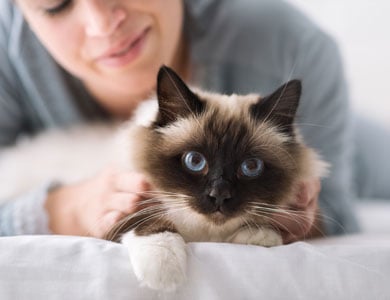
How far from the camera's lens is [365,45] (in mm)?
2262

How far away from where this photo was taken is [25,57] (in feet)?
5.06

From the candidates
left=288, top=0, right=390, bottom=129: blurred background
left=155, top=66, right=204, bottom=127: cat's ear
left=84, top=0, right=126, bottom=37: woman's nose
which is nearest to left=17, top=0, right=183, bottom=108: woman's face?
left=84, top=0, right=126, bottom=37: woman's nose

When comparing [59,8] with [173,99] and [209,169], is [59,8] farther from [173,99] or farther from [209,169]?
[209,169]

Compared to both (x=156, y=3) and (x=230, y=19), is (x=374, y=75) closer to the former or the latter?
(x=230, y=19)

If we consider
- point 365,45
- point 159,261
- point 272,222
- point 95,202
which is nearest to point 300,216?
point 272,222

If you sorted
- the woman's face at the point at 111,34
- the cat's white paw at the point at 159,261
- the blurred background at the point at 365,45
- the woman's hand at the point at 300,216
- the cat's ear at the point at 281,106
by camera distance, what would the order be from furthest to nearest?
the blurred background at the point at 365,45 → the woman's face at the point at 111,34 → the woman's hand at the point at 300,216 → the cat's ear at the point at 281,106 → the cat's white paw at the point at 159,261

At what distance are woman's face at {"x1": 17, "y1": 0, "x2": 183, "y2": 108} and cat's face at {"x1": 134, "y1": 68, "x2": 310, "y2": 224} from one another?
0.25 meters

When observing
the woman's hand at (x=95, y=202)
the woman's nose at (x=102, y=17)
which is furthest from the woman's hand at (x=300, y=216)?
the woman's nose at (x=102, y=17)

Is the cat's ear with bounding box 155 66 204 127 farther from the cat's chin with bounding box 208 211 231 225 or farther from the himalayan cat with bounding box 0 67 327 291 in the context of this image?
the cat's chin with bounding box 208 211 231 225

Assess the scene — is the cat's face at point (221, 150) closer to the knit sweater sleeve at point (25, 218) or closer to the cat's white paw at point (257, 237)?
the cat's white paw at point (257, 237)

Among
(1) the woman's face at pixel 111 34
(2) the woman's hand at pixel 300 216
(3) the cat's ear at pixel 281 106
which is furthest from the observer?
(1) the woman's face at pixel 111 34

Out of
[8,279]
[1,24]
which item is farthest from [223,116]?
[1,24]

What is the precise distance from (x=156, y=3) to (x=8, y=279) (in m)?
0.78

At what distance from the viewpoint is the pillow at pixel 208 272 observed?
86cm
